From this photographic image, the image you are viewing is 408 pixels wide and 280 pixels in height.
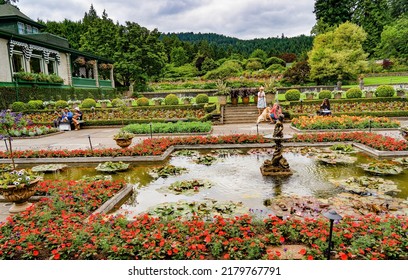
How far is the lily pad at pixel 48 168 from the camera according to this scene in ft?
30.8

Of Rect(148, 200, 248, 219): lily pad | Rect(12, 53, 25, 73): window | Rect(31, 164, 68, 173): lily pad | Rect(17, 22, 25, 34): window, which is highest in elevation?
Rect(17, 22, 25, 34): window

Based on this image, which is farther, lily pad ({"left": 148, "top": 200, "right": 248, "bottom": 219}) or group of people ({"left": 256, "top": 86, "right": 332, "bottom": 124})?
group of people ({"left": 256, "top": 86, "right": 332, "bottom": 124})

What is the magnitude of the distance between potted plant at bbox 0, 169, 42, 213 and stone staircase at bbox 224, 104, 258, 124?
45.2ft

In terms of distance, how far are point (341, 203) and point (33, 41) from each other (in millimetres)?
26746

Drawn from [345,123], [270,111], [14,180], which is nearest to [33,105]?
[270,111]

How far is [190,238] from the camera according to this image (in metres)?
4.15

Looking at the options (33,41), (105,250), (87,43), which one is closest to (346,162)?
(105,250)

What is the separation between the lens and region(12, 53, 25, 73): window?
2446 cm

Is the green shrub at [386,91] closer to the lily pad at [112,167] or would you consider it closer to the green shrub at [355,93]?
the green shrub at [355,93]

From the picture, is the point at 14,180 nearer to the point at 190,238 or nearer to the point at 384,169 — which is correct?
the point at 190,238

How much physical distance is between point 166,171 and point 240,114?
1207 centimetres

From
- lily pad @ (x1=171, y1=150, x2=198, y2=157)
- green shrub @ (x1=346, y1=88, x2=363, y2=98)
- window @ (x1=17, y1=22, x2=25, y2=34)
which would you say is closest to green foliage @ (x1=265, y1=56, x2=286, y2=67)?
green shrub @ (x1=346, y1=88, x2=363, y2=98)

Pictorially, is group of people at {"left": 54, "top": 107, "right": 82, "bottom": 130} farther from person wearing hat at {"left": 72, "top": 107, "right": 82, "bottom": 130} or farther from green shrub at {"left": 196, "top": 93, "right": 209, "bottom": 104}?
green shrub at {"left": 196, "top": 93, "right": 209, "bottom": 104}

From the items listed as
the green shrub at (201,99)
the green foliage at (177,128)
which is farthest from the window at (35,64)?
the green foliage at (177,128)
